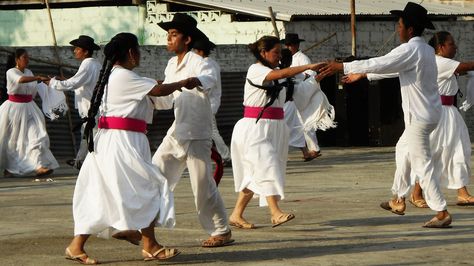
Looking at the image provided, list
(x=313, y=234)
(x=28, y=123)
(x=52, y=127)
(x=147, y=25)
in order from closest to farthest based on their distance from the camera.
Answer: (x=313, y=234) < (x=28, y=123) < (x=52, y=127) < (x=147, y=25)

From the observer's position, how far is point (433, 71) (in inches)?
485

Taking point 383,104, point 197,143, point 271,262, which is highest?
point 197,143

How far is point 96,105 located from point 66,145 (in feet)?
43.7

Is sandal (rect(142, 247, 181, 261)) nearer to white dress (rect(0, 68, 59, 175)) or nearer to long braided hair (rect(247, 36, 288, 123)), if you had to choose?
long braided hair (rect(247, 36, 288, 123))

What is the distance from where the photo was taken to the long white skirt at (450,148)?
14570 millimetres

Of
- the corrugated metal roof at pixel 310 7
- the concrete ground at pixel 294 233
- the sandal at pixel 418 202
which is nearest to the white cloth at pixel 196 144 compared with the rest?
the concrete ground at pixel 294 233

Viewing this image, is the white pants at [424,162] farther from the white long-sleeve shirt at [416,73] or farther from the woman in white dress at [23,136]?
the woman in white dress at [23,136]

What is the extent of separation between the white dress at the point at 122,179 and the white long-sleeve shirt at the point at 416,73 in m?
2.41

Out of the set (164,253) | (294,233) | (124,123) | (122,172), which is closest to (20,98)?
(294,233)

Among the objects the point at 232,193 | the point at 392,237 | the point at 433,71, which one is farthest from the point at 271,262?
the point at 232,193

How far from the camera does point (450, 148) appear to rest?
14695 mm

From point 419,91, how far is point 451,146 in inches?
101

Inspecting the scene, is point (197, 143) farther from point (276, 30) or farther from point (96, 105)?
point (276, 30)

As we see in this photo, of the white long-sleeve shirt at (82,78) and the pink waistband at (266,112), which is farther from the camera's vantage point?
the white long-sleeve shirt at (82,78)
